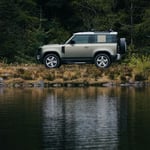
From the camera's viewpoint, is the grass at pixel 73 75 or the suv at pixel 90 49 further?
the grass at pixel 73 75

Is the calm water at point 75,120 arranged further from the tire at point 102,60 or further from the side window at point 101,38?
the side window at point 101,38

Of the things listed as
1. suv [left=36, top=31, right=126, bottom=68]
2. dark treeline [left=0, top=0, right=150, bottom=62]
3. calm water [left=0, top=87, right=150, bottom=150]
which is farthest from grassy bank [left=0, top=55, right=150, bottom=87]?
dark treeline [left=0, top=0, right=150, bottom=62]

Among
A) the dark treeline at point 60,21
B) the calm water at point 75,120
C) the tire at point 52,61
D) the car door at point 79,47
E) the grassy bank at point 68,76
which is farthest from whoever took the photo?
the dark treeline at point 60,21

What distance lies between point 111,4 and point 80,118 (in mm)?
28077

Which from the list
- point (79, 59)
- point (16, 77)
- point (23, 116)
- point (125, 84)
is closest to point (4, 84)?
point (16, 77)

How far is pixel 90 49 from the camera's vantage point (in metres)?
33.6

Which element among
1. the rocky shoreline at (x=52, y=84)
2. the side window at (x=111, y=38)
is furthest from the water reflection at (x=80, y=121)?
the side window at (x=111, y=38)

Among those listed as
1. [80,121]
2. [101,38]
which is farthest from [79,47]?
[80,121]

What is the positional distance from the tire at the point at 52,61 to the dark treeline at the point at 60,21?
26.6 ft

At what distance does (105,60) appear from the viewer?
33812 mm

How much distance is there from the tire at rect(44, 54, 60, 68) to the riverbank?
10.8 inches

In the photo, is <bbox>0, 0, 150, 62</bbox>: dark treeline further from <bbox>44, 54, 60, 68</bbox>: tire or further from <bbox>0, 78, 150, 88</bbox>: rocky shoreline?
<bbox>0, 78, 150, 88</bbox>: rocky shoreline

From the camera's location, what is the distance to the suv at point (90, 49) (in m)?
33.4

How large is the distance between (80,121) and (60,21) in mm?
33165
